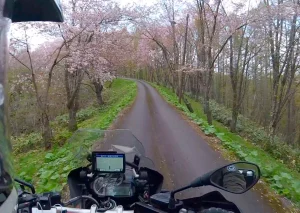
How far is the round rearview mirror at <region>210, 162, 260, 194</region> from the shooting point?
1754 mm

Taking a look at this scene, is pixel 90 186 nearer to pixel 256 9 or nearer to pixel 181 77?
pixel 256 9

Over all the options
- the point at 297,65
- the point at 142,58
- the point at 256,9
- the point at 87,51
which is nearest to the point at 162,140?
the point at 87,51

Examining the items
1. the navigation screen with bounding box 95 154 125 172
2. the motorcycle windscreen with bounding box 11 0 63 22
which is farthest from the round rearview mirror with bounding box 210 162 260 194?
the motorcycle windscreen with bounding box 11 0 63 22

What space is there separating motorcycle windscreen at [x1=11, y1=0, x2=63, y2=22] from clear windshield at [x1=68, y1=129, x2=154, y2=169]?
1.77 m

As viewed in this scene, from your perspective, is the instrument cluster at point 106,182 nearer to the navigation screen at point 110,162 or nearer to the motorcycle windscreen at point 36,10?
the navigation screen at point 110,162

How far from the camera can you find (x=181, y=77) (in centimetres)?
2436

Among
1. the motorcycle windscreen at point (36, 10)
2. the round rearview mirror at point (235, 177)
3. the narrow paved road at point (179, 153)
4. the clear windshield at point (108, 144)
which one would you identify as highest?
the motorcycle windscreen at point (36, 10)

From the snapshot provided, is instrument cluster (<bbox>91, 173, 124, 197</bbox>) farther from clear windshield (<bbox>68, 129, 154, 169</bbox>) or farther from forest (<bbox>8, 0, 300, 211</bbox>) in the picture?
forest (<bbox>8, 0, 300, 211</bbox>)

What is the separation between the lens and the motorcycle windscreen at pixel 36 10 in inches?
64.7

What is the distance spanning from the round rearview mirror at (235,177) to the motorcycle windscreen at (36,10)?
1.31m

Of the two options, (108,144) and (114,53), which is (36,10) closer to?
(108,144)

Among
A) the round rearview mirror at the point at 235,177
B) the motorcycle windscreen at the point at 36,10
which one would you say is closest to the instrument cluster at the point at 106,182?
the round rearview mirror at the point at 235,177

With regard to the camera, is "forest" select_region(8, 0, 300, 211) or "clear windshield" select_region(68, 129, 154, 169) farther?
"forest" select_region(8, 0, 300, 211)

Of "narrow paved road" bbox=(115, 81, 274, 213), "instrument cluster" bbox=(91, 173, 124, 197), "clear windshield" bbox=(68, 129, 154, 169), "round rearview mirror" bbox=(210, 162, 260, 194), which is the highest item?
"round rearview mirror" bbox=(210, 162, 260, 194)
